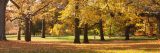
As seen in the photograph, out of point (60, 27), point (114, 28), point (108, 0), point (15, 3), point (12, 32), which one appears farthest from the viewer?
point (12, 32)

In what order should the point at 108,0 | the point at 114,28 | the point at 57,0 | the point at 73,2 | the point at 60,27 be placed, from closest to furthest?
the point at 108,0 < the point at 73,2 < the point at 57,0 < the point at 60,27 < the point at 114,28

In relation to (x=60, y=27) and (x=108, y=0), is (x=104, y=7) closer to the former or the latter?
(x=108, y=0)

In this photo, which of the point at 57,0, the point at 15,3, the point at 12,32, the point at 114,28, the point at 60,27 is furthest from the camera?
the point at 12,32

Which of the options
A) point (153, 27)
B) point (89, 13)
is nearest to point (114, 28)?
point (153, 27)

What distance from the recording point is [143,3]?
35469 millimetres

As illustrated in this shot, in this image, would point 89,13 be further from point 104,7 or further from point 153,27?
point 153,27

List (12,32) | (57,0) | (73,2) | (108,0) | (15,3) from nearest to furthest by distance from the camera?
(108,0)
(73,2)
(57,0)
(15,3)
(12,32)

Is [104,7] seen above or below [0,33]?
above

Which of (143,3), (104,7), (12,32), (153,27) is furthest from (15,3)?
(12,32)

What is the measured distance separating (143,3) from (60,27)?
64.8 ft

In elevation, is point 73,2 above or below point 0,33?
above

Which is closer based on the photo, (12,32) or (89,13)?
(89,13)

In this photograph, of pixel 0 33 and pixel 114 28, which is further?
pixel 114 28

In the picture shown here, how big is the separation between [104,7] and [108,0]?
2.22m
